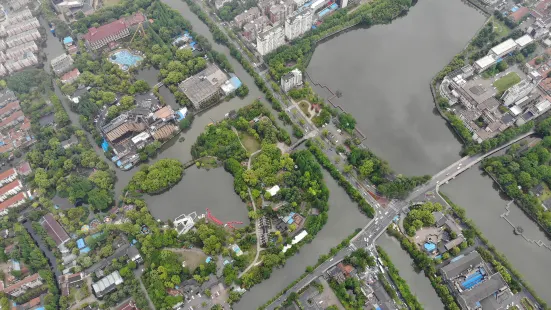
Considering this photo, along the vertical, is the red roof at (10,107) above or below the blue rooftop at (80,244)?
above

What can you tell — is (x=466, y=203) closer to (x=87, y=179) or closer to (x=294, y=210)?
(x=294, y=210)

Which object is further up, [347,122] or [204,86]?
[204,86]

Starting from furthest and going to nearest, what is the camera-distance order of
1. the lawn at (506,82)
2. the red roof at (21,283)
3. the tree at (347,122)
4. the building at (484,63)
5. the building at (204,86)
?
the building at (484,63) → the building at (204,86) → the lawn at (506,82) → the tree at (347,122) → the red roof at (21,283)

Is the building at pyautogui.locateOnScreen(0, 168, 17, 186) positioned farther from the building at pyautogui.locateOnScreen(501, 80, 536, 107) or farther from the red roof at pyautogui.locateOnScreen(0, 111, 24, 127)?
the building at pyautogui.locateOnScreen(501, 80, 536, 107)

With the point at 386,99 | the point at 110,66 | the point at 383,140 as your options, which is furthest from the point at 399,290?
the point at 110,66

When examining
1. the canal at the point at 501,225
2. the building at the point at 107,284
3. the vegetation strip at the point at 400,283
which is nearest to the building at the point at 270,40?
the canal at the point at 501,225

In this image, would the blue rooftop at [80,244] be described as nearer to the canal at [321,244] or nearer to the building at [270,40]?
the canal at [321,244]

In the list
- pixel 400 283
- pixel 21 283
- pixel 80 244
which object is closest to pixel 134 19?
pixel 80 244

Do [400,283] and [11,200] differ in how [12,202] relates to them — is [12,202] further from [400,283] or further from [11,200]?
[400,283]
